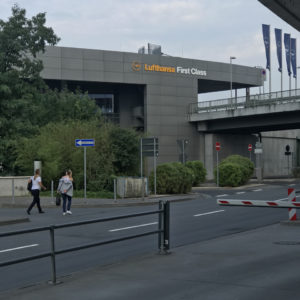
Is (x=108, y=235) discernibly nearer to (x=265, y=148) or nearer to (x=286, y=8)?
(x=286, y=8)

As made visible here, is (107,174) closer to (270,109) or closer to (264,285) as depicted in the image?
(270,109)

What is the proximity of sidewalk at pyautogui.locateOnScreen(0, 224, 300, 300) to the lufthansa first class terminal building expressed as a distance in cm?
4569

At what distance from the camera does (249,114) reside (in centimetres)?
4672

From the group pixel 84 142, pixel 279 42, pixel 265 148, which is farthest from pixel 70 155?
pixel 279 42

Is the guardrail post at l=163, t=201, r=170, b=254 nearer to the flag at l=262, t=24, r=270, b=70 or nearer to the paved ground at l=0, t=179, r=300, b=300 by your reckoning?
the paved ground at l=0, t=179, r=300, b=300

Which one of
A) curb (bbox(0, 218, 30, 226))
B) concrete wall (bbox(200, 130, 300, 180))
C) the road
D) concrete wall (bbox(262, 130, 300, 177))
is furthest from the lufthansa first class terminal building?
curb (bbox(0, 218, 30, 226))

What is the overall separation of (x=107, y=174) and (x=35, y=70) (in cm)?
1264

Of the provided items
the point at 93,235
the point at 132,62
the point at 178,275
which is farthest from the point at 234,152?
the point at 178,275

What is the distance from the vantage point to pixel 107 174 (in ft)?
99.1

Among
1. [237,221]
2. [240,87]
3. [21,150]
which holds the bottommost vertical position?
[237,221]

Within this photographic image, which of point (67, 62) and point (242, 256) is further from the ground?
point (67, 62)

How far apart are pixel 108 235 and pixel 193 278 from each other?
5.53m

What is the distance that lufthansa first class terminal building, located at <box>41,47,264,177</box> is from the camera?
5528cm

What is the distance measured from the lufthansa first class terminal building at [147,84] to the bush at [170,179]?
82.6 ft
